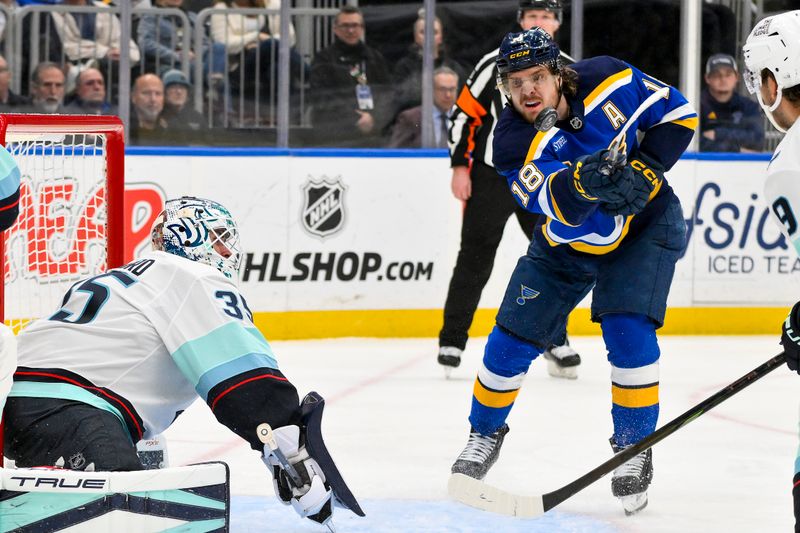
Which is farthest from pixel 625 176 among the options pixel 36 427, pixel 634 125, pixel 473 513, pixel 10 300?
pixel 10 300

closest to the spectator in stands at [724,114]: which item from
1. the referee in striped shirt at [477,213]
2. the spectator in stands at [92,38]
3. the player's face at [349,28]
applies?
the referee in striped shirt at [477,213]

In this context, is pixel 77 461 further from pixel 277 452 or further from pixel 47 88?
pixel 47 88

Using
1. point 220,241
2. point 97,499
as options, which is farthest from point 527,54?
point 97,499

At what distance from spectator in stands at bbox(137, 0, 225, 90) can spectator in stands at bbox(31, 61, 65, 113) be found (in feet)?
1.09

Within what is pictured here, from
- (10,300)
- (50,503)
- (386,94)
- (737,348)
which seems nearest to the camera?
(50,503)

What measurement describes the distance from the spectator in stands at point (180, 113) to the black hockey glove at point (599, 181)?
118 inches

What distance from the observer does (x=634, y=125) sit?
8.79 ft

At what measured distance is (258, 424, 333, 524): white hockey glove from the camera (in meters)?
1.99

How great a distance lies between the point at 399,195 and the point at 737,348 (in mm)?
1414

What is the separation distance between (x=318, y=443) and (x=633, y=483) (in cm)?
85

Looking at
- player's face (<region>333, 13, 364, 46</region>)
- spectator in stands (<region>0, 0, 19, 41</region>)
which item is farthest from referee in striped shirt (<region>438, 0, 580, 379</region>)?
spectator in stands (<region>0, 0, 19, 41</region>)

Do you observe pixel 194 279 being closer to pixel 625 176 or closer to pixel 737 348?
pixel 625 176

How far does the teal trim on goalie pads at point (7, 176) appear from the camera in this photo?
1.83 m

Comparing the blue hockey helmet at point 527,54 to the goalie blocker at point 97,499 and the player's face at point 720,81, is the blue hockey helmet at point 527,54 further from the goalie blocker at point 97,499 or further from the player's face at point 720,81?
the player's face at point 720,81
